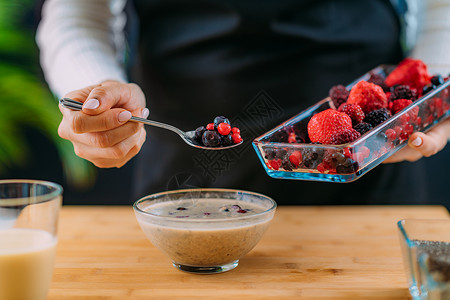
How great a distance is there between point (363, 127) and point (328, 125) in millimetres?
80

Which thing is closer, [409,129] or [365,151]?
[365,151]

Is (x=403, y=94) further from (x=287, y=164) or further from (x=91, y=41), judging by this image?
(x=91, y=41)

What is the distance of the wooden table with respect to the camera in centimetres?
104

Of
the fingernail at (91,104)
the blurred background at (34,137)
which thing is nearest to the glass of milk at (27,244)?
the fingernail at (91,104)

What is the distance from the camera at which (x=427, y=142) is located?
131cm

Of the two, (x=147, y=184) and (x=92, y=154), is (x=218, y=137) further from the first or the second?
(x=147, y=184)

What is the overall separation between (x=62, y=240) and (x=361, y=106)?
828 millimetres

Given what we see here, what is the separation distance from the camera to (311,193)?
6.16 feet

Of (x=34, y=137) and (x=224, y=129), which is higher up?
(x=224, y=129)

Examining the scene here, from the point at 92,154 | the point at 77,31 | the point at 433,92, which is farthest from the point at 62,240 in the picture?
the point at 433,92

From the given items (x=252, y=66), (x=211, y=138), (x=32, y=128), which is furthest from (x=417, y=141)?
(x=32, y=128)

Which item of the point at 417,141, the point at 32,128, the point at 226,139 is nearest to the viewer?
the point at 226,139

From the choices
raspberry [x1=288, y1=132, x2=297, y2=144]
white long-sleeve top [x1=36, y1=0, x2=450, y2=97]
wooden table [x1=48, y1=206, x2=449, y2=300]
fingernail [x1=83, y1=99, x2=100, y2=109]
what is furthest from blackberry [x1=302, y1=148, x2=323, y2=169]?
white long-sleeve top [x1=36, y1=0, x2=450, y2=97]

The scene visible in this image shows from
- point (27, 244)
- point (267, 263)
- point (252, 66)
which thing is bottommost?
point (267, 263)
